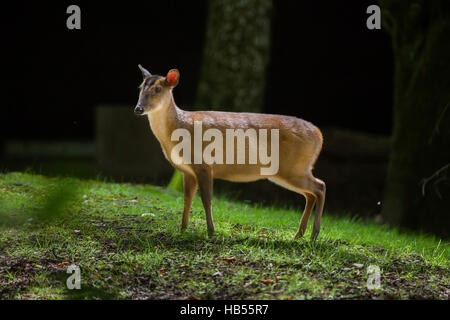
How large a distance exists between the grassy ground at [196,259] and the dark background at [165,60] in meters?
6.92

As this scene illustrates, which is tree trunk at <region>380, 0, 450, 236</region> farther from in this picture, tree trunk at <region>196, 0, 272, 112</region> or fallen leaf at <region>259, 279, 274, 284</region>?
fallen leaf at <region>259, 279, 274, 284</region>

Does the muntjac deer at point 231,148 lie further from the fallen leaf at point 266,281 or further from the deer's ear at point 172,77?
the fallen leaf at point 266,281

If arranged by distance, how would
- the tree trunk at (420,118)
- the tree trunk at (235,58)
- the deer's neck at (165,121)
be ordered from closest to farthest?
the deer's neck at (165,121), the tree trunk at (420,118), the tree trunk at (235,58)

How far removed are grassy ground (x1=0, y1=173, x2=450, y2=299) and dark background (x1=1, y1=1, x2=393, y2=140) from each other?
6919mm

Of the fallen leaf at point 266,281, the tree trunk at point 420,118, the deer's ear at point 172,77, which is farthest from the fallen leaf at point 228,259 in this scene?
the tree trunk at point 420,118

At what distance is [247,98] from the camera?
866cm

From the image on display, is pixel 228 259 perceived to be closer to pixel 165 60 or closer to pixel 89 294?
pixel 89 294

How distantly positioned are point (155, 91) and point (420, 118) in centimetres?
425

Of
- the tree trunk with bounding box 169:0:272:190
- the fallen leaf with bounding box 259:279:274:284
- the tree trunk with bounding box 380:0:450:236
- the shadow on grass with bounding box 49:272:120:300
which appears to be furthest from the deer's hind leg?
the tree trunk with bounding box 169:0:272:190

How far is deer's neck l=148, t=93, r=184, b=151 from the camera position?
4.75m

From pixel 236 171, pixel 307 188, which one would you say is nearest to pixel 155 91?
pixel 236 171

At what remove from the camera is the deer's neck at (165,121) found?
15.6ft
